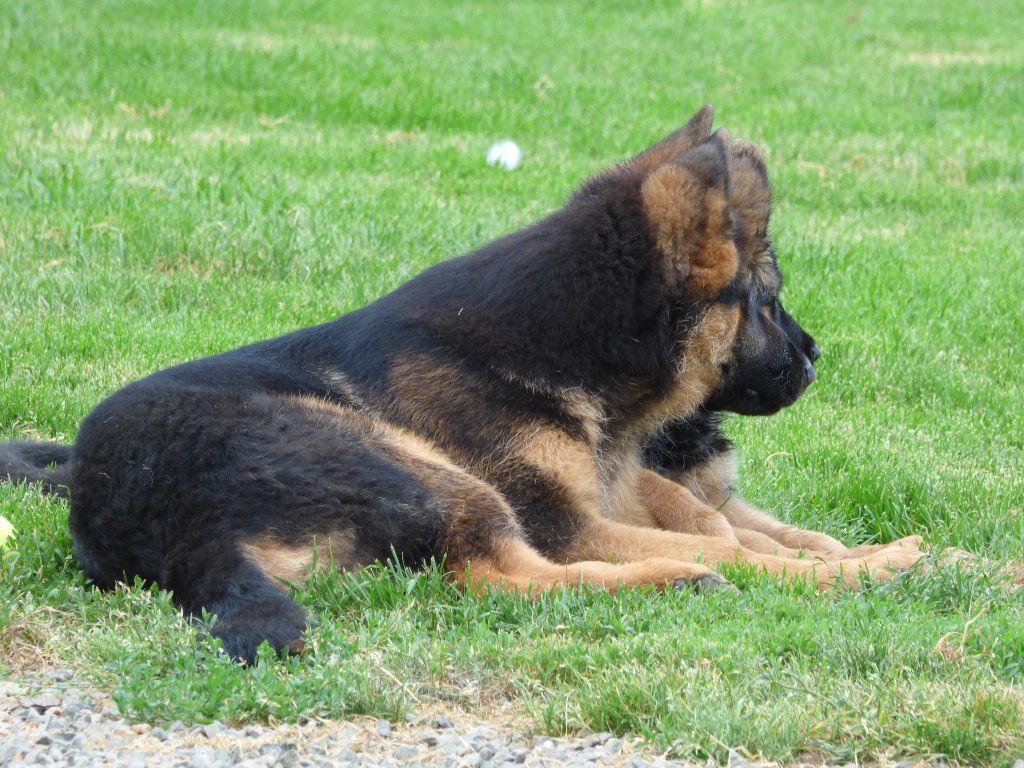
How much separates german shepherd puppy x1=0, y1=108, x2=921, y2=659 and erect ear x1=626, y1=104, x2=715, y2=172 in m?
0.01

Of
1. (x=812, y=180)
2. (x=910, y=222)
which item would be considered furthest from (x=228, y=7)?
(x=910, y=222)

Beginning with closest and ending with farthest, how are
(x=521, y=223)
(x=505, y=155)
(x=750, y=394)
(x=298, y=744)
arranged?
(x=298, y=744) < (x=750, y=394) < (x=521, y=223) < (x=505, y=155)

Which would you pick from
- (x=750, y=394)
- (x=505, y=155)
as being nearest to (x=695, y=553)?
(x=750, y=394)

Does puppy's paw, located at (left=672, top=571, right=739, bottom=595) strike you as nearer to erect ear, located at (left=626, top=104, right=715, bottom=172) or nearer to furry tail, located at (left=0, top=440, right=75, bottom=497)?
erect ear, located at (left=626, top=104, right=715, bottom=172)

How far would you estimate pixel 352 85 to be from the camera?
48.1ft

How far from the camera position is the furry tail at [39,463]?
5754 millimetres

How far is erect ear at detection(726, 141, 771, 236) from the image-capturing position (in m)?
5.21

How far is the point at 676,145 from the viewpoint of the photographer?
5496mm

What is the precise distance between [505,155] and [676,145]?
23.3ft

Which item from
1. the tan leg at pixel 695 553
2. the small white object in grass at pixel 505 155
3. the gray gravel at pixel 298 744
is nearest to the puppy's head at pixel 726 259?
the tan leg at pixel 695 553

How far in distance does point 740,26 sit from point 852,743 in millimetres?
17719

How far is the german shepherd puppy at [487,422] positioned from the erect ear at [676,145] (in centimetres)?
1

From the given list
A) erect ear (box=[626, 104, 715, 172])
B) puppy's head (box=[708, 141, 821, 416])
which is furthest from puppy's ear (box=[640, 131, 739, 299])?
erect ear (box=[626, 104, 715, 172])

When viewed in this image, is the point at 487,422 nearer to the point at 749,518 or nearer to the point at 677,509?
the point at 677,509
